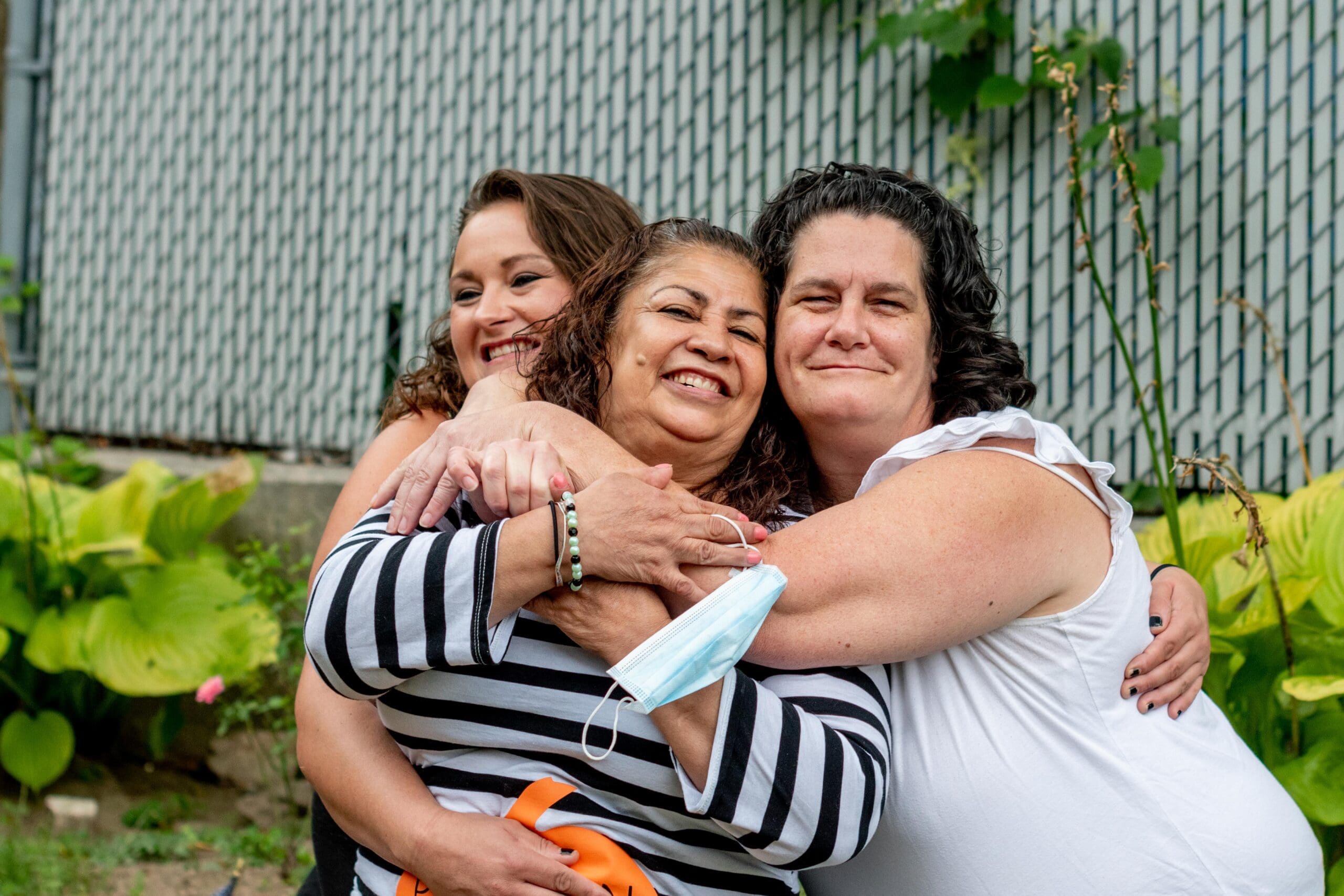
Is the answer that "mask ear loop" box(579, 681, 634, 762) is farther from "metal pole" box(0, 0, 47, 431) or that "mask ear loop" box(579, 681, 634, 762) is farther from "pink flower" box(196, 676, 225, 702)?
"metal pole" box(0, 0, 47, 431)

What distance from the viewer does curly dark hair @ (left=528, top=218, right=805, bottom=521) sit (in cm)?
201

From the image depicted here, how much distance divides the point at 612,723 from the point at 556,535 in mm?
328

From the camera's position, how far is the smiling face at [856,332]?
1.97 meters

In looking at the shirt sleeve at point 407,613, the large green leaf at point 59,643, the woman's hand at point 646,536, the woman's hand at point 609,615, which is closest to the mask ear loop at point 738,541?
the woman's hand at point 646,536

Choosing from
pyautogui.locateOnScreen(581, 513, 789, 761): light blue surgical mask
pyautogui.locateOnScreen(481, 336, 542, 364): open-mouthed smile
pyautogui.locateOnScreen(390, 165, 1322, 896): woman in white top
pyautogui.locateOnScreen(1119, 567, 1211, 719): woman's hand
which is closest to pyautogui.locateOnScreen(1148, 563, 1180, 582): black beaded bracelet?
pyautogui.locateOnScreen(1119, 567, 1211, 719): woman's hand

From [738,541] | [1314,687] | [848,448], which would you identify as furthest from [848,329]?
[1314,687]

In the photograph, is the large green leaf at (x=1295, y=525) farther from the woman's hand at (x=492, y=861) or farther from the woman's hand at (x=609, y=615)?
the woman's hand at (x=492, y=861)

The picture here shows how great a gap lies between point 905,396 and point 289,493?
359 cm

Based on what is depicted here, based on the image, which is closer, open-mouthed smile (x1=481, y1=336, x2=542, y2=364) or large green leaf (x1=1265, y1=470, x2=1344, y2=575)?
open-mouthed smile (x1=481, y1=336, x2=542, y2=364)

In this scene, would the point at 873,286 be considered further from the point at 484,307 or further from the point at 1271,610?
the point at 1271,610

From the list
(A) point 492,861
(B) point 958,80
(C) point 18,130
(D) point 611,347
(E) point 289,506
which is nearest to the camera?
(A) point 492,861

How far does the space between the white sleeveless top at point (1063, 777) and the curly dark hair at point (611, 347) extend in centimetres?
25

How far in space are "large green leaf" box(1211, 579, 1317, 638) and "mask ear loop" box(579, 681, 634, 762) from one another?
1564 millimetres

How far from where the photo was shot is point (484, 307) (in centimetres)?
250
